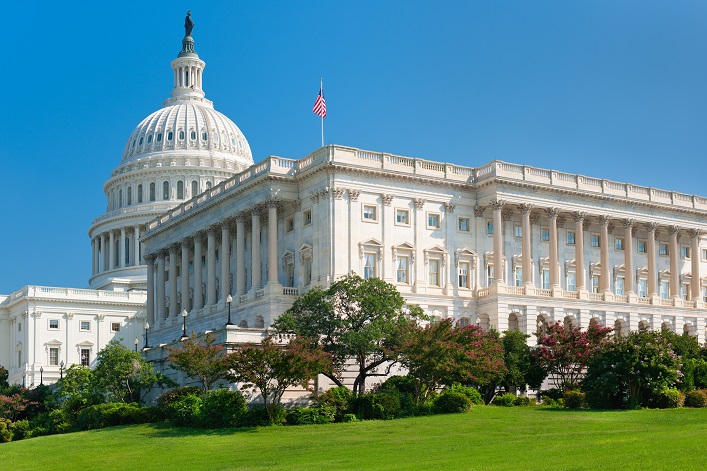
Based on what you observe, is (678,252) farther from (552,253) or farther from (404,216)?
(404,216)

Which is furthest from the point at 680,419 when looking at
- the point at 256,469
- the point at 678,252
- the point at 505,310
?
the point at 678,252

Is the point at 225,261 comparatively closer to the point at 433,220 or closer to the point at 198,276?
the point at 198,276

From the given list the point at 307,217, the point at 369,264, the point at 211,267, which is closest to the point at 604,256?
the point at 369,264

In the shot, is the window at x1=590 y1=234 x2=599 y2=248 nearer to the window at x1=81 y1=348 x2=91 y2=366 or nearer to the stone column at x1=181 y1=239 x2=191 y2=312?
the stone column at x1=181 y1=239 x2=191 y2=312

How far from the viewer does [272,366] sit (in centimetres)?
6494

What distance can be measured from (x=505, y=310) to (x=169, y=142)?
87217 millimetres

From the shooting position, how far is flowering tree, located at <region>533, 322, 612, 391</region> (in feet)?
258

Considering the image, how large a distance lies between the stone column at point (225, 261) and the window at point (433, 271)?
742 inches

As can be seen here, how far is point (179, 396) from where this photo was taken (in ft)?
227

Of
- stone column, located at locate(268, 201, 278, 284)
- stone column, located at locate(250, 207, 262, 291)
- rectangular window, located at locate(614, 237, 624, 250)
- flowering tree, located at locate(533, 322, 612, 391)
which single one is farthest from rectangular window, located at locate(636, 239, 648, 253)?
stone column, located at locate(250, 207, 262, 291)

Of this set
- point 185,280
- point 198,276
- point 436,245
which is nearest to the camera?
point 436,245

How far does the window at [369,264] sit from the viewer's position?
3637 inches

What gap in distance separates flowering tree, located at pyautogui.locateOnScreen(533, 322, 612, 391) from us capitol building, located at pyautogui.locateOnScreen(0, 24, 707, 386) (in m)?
9.62

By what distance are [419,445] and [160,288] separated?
240 feet
